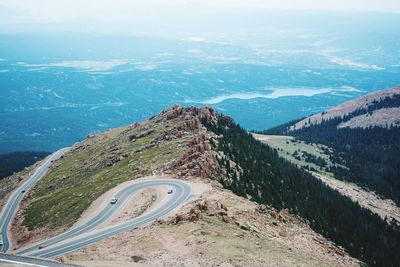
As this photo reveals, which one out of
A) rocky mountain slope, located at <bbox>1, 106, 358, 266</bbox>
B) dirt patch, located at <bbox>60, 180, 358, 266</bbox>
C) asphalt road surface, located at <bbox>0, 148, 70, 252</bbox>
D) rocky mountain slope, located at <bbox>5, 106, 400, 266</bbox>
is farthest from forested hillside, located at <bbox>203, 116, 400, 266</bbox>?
asphalt road surface, located at <bbox>0, 148, 70, 252</bbox>

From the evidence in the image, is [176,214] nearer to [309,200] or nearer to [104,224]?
[104,224]

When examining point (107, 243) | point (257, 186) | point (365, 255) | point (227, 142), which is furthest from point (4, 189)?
point (365, 255)

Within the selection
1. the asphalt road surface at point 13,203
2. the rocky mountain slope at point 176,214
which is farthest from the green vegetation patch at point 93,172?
the asphalt road surface at point 13,203

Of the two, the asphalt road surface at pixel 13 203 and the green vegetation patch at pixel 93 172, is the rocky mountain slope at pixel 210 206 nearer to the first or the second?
the green vegetation patch at pixel 93 172

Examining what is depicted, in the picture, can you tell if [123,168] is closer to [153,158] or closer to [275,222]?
[153,158]

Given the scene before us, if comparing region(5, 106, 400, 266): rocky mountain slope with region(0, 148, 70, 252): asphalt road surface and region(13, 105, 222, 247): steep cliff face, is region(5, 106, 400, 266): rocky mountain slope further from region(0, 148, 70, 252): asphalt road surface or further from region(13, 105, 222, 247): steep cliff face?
region(0, 148, 70, 252): asphalt road surface
